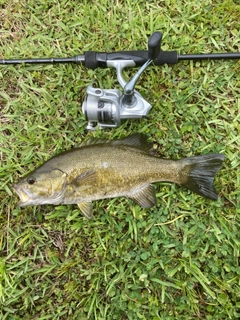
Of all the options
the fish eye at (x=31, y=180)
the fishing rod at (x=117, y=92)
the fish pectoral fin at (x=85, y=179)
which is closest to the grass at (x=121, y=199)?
the fishing rod at (x=117, y=92)

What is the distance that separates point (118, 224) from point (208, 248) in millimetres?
912

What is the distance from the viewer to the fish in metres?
3.09

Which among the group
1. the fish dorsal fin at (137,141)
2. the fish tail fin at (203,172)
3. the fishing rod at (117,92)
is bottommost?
the fish tail fin at (203,172)

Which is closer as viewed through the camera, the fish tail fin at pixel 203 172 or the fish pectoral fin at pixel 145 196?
the fish tail fin at pixel 203 172

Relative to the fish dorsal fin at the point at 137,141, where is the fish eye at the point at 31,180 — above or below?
below

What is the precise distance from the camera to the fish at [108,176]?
10.1 feet

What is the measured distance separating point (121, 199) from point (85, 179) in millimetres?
464

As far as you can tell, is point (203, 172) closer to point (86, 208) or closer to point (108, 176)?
point (108, 176)

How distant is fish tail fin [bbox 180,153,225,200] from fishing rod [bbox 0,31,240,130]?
653 millimetres

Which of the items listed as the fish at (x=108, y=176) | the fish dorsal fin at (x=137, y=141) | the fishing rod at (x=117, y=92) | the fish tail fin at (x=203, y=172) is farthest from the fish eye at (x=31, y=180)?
the fish tail fin at (x=203, y=172)

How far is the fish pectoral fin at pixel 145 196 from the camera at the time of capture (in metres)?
3.25

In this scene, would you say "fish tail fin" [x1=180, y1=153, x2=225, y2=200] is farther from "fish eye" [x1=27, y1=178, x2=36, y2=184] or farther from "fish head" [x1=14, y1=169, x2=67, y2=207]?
"fish eye" [x1=27, y1=178, x2=36, y2=184]

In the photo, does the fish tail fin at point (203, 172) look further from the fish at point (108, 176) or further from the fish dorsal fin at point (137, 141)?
the fish dorsal fin at point (137, 141)

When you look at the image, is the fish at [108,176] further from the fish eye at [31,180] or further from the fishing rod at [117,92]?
the fishing rod at [117,92]
